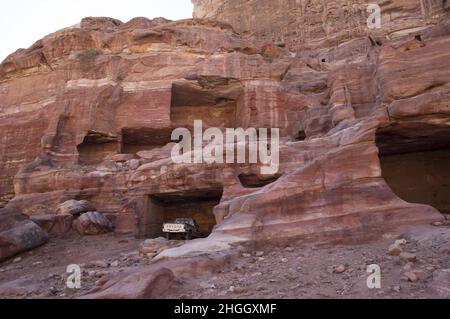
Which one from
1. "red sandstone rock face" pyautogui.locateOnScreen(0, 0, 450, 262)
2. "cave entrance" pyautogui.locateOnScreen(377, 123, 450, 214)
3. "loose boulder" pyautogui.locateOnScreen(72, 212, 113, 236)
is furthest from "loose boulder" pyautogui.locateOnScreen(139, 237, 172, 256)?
"cave entrance" pyautogui.locateOnScreen(377, 123, 450, 214)

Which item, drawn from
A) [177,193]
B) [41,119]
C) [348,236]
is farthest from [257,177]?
[41,119]

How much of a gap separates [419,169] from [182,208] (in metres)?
11.0

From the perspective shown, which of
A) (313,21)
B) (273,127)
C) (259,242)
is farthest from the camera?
(313,21)

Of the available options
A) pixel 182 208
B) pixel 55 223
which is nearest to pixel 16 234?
pixel 55 223

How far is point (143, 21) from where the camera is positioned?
971 inches

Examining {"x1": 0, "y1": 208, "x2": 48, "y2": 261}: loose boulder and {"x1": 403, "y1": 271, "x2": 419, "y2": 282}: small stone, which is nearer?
{"x1": 403, "y1": 271, "x2": 419, "y2": 282}: small stone

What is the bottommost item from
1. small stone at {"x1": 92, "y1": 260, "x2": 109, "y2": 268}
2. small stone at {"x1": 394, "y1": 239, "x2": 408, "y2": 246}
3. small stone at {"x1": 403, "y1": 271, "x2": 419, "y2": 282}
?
small stone at {"x1": 92, "y1": 260, "x2": 109, "y2": 268}

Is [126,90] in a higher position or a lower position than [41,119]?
higher

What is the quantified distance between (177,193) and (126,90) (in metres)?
9.59

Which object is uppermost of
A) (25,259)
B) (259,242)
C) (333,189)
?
(333,189)

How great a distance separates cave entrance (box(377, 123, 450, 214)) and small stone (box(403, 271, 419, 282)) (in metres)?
6.76

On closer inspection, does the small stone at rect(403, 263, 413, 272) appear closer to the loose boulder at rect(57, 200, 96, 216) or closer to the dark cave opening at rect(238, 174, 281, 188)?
the dark cave opening at rect(238, 174, 281, 188)

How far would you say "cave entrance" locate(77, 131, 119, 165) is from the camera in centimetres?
2115
